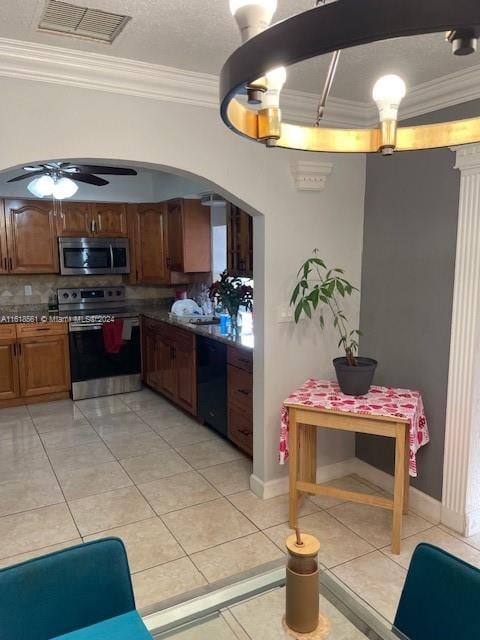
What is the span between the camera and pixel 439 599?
1.19 metres

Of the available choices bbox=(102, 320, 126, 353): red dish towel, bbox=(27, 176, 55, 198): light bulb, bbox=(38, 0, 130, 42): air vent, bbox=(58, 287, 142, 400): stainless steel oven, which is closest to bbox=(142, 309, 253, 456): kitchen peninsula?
bbox=(58, 287, 142, 400): stainless steel oven

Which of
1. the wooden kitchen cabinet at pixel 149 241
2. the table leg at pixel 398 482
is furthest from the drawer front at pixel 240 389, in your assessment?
the wooden kitchen cabinet at pixel 149 241

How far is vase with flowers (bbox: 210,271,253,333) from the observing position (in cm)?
395

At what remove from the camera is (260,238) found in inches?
115

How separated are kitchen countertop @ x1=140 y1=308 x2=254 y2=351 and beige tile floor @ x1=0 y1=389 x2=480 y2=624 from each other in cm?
89

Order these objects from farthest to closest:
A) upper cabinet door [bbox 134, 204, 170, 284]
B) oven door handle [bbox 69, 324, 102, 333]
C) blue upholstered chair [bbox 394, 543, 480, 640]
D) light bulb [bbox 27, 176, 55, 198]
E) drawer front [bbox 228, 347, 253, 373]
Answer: upper cabinet door [bbox 134, 204, 170, 284], oven door handle [bbox 69, 324, 102, 333], light bulb [bbox 27, 176, 55, 198], drawer front [bbox 228, 347, 253, 373], blue upholstered chair [bbox 394, 543, 480, 640]

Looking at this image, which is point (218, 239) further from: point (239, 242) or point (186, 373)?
point (186, 373)

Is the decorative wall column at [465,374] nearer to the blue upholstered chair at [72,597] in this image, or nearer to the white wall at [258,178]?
the white wall at [258,178]

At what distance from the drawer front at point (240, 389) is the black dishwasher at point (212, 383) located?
10cm

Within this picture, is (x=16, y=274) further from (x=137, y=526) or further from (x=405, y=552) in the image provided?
(x=405, y=552)

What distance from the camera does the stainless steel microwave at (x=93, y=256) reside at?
Result: 17.2 ft

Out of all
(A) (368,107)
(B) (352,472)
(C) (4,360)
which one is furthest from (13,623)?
(C) (4,360)

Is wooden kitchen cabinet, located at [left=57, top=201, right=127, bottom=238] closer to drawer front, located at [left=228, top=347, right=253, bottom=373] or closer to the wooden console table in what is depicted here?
drawer front, located at [left=228, top=347, right=253, bottom=373]

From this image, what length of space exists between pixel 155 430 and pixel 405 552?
95.1 inches
